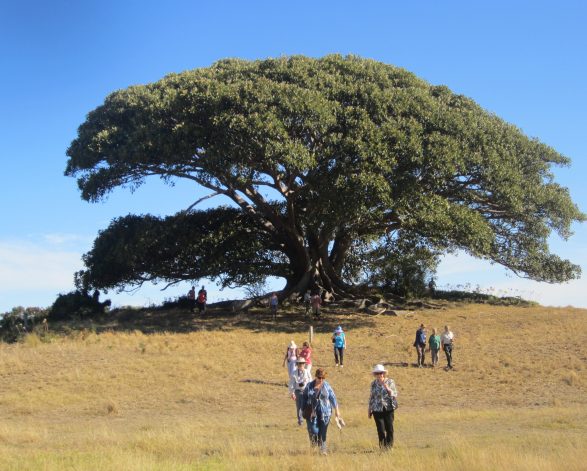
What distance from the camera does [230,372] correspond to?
74.9 feet

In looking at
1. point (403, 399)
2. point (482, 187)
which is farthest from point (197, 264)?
point (403, 399)

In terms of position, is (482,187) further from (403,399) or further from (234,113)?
(403,399)

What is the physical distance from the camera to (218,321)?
3206 cm

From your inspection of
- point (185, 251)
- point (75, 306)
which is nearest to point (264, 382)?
point (185, 251)

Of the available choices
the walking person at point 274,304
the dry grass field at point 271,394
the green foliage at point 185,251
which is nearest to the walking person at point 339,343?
the dry grass field at point 271,394

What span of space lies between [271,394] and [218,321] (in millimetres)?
12177

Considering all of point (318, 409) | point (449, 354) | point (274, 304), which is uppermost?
point (274, 304)

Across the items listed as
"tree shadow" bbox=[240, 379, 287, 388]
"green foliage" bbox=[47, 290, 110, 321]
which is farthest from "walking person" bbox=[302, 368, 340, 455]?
"green foliage" bbox=[47, 290, 110, 321]

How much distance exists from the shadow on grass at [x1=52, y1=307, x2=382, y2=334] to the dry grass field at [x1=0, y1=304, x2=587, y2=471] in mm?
136

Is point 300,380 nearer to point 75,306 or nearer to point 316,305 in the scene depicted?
point 316,305

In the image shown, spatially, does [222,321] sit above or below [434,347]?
above

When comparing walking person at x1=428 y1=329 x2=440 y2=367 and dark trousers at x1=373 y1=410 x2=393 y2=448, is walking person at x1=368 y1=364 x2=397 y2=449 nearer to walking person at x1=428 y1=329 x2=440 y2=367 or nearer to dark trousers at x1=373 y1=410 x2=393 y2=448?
dark trousers at x1=373 y1=410 x2=393 y2=448

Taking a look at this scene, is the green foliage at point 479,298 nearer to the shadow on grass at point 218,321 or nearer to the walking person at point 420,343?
the shadow on grass at point 218,321

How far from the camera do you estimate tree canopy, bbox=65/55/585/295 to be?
27.5m
